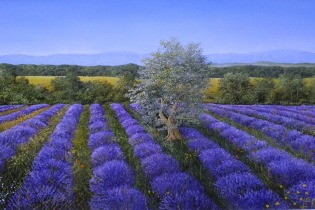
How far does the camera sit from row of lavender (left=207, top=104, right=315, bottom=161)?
5.57 m

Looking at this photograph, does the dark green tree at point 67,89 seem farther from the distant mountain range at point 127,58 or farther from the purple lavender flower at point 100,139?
the purple lavender flower at point 100,139

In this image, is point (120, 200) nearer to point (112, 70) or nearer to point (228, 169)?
point (228, 169)

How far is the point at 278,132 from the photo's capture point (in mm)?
6184

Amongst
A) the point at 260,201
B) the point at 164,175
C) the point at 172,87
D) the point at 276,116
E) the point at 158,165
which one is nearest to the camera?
the point at 260,201

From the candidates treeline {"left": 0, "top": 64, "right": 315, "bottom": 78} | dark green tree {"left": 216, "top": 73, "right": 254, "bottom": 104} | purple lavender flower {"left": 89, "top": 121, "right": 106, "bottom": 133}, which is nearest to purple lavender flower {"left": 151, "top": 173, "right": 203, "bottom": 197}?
dark green tree {"left": 216, "top": 73, "right": 254, "bottom": 104}

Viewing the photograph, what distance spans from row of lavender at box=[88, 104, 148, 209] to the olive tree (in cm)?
84

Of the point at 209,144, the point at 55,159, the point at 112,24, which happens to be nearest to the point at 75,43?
the point at 112,24

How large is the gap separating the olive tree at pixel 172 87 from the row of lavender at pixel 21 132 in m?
1.45

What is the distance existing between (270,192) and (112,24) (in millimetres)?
2946

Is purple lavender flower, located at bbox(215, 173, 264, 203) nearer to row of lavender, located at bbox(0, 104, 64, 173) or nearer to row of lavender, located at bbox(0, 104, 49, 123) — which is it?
row of lavender, located at bbox(0, 104, 64, 173)

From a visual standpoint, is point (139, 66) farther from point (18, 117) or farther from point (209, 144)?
point (18, 117)

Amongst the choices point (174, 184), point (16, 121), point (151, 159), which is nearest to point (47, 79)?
Result: point (16, 121)

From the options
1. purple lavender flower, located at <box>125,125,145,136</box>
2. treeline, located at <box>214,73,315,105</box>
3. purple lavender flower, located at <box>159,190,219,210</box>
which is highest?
treeline, located at <box>214,73,315,105</box>

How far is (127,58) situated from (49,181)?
2050mm
